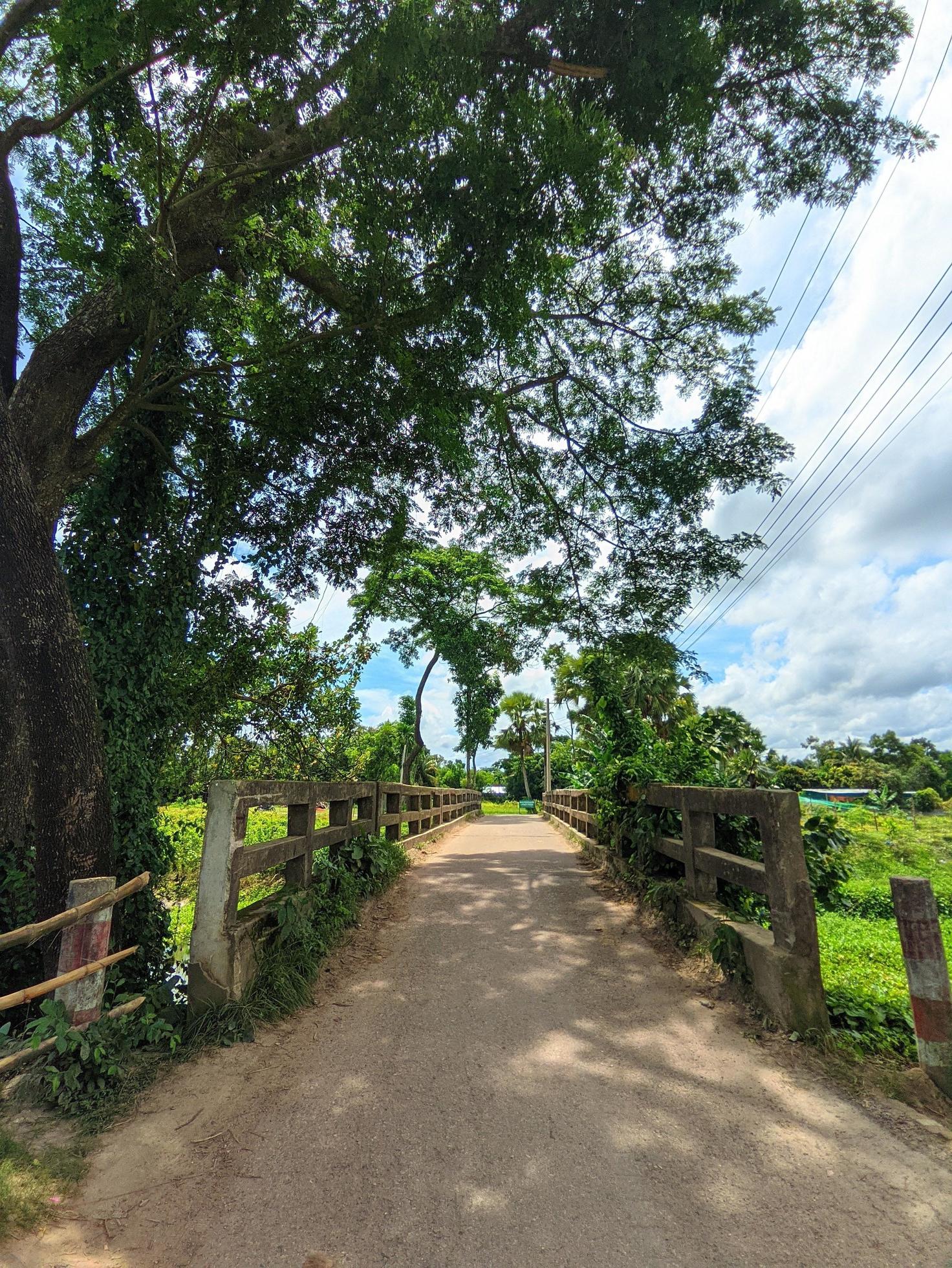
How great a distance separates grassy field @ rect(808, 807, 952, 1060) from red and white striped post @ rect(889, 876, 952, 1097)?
271 mm

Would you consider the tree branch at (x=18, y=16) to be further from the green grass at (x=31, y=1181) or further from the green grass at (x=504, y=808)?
the green grass at (x=504, y=808)

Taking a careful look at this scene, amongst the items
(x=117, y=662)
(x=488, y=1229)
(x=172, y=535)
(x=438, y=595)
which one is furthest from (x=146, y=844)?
(x=438, y=595)

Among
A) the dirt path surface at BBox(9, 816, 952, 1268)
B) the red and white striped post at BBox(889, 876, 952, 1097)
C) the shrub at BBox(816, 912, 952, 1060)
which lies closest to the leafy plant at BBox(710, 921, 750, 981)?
the dirt path surface at BBox(9, 816, 952, 1268)

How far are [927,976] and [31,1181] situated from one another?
359 cm

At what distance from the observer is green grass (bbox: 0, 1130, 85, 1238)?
1.98 metres

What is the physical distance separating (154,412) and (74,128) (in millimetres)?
2347

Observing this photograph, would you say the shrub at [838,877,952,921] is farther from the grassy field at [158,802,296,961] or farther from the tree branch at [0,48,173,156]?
the tree branch at [0,48,173,156]

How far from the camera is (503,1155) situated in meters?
2.37

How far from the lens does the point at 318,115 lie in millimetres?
3947

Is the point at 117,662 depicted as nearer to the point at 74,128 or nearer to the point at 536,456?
the point at 74,128

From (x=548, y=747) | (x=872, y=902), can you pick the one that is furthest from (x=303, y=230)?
(x=548, y=747)

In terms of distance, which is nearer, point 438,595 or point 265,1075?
point 265,1075

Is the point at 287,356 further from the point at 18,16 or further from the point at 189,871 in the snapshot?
the point at 189,871

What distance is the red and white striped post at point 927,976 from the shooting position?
273 centimetres
